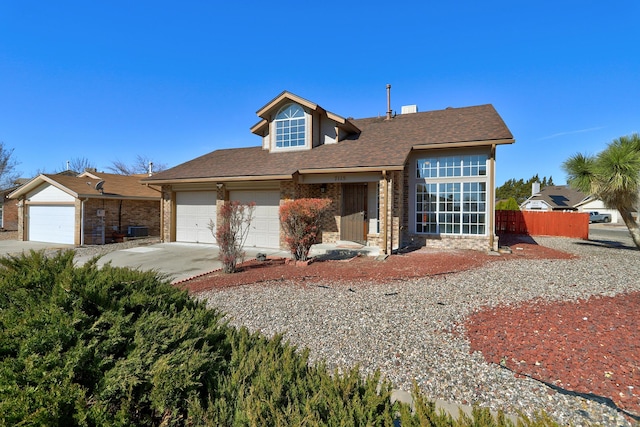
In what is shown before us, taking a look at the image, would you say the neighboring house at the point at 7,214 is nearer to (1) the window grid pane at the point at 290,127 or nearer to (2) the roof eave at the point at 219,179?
(2) the roof eave at the point at 219,179

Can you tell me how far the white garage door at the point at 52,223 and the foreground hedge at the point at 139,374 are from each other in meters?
16.9

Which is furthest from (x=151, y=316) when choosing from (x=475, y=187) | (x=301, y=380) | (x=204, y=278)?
(x=475, y=187)

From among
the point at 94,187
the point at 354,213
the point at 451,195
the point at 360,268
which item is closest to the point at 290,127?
the point at 354,213

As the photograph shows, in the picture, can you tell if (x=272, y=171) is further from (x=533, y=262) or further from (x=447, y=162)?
(x=533, y=262)

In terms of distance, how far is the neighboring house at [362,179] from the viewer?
11.6m

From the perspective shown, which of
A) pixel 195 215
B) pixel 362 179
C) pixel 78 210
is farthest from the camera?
pixel 78 210

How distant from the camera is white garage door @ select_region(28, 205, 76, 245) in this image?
52.3 feet

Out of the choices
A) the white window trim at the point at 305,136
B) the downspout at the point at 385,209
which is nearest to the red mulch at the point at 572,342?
the downspout at the point at 385,209

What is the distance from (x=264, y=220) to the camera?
529 inches

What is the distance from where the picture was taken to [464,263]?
910 centimetres

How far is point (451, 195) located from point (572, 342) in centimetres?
890

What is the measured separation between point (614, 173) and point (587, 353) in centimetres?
1153

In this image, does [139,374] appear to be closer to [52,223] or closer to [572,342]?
[572,342]

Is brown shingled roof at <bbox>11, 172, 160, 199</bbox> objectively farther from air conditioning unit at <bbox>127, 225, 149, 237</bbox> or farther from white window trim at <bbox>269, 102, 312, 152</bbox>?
white window trim at <bbox>269, 102, 312, 152</bbox>
